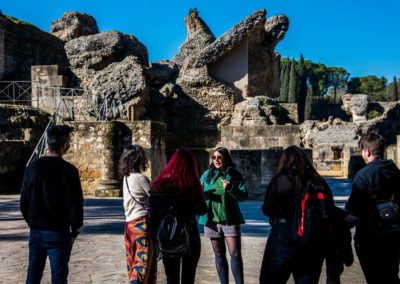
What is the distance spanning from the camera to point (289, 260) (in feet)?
11.4

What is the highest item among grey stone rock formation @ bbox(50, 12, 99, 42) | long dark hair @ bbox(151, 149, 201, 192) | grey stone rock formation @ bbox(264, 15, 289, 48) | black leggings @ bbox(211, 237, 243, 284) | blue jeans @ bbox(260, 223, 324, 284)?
grey stone rock formation @ bbox(50, 12, 99, 42)

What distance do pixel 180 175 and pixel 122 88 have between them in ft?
45.7

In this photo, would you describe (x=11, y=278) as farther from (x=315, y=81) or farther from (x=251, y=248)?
(x=315, y=81)

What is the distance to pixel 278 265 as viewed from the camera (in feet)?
11.5

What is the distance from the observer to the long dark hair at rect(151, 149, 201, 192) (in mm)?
3867

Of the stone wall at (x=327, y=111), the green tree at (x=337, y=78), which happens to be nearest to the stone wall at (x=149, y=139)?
the stone wall at (x=327, y=111)

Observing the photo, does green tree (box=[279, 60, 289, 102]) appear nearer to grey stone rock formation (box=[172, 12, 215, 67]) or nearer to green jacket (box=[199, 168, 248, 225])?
grey stone rock formation (box=[172, 12, 215, 67])

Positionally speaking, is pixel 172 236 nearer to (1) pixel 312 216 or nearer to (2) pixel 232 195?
(1) pixel 312 216

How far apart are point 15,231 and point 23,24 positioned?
701 inches

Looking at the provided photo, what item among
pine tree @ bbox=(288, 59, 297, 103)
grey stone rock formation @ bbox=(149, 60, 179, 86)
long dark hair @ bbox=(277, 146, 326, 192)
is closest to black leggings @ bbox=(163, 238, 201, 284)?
long dark hair @ bbox=(277, 146, 326, 192)

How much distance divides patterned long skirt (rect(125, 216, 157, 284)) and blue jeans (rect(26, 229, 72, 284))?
20.7 inches

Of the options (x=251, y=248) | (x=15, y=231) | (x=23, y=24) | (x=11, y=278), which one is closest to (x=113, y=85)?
(x=23, y=24)

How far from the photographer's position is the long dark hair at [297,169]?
3.49 m

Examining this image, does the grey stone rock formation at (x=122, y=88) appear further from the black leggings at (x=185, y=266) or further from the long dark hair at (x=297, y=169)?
the long dark hair at (x=297, y=169)
